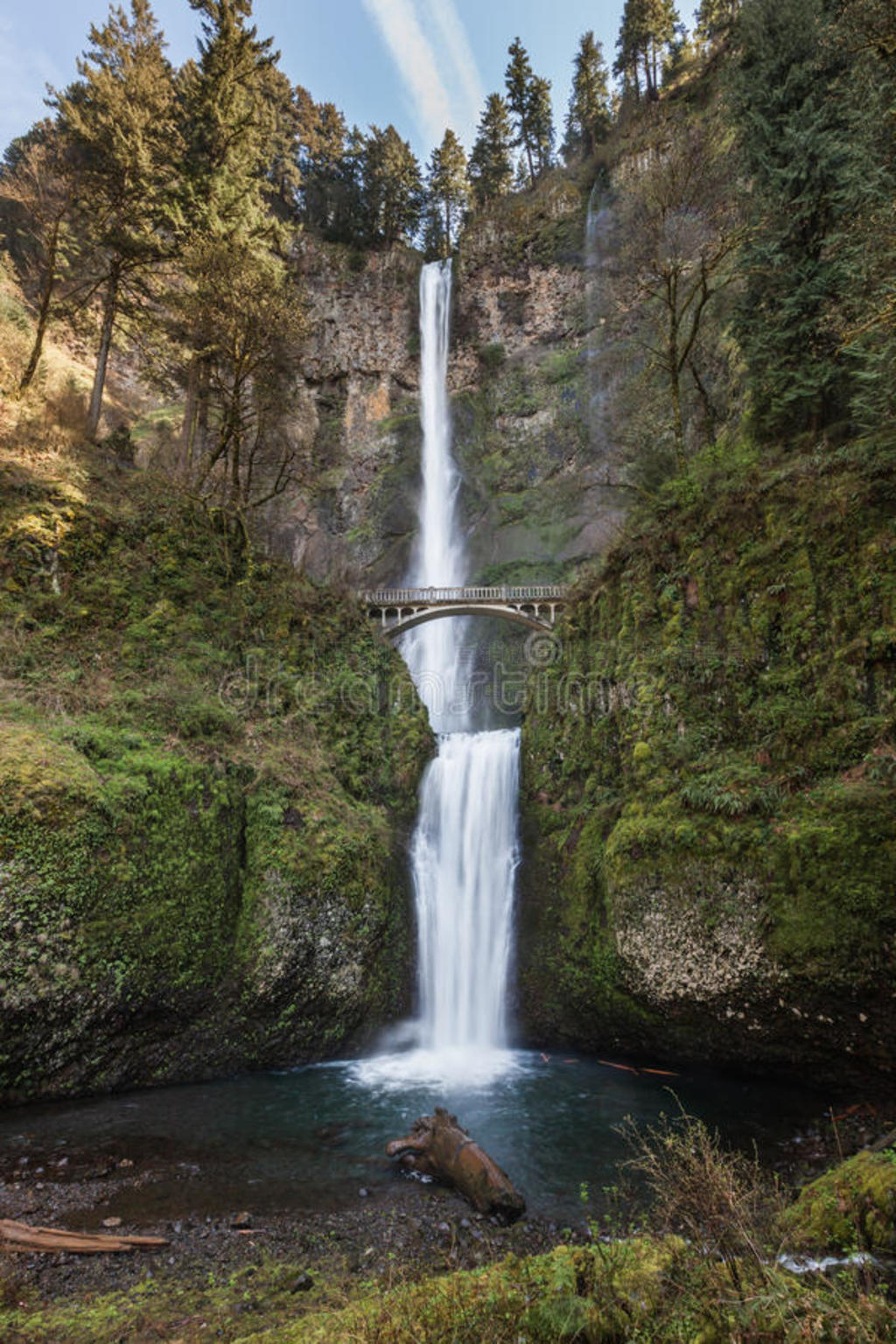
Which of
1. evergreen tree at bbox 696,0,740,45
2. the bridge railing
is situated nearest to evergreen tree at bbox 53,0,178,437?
the bridge railing

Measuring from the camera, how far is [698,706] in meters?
9.69

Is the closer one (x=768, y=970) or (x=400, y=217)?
(x=768, y=970)

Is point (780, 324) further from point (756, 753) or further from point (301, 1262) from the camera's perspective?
point (301, 1262)

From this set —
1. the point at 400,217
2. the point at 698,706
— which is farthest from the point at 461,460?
the point at 698,706

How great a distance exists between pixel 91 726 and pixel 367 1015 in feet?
22.6

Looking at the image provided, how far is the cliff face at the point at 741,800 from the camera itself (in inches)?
289

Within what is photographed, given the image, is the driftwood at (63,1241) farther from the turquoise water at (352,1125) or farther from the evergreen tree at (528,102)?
the evergreen tree at (528,102)

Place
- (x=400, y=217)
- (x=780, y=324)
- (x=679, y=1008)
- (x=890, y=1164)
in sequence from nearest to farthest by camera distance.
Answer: (x=890, y=1164), (x=679, y=1008), (x=780, y=324), (x=400, y=217)

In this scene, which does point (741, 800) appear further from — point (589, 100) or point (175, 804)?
point (589, 100)

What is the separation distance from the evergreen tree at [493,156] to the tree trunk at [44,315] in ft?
122

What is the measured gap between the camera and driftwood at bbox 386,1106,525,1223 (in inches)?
228

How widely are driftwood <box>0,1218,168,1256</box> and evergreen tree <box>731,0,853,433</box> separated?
15.0 metres

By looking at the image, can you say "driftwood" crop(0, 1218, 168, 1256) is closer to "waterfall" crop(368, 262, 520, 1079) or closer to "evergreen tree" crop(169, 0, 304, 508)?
"waterfall" crop(368, 262, 520, 1079)

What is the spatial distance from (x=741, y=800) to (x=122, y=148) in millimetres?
21329
